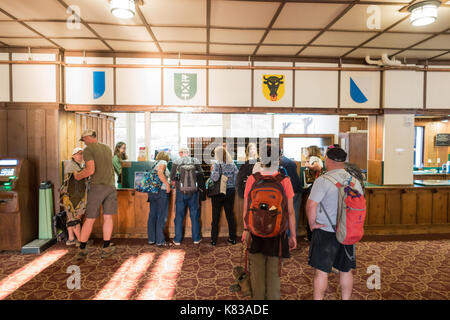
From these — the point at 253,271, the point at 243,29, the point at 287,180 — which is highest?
the point at 243,29

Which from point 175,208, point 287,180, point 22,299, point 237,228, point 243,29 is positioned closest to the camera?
point 287,180

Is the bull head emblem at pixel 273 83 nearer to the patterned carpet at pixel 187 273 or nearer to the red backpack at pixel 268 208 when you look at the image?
the patterned carpet at pixel 187 273

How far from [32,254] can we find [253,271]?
142 inches

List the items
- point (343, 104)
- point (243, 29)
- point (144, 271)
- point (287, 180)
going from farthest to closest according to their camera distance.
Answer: point (343, 104), point (243, 29), point (144, 271), point (287, 180)

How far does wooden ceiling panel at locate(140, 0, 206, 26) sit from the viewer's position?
331 centimetres

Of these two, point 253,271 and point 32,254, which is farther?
point 32,254

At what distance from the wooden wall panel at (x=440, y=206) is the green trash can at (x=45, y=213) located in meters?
7.02

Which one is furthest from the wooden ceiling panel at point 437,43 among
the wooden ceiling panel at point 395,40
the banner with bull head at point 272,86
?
the banner with bull head at point 272,86

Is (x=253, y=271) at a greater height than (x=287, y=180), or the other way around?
(x=287, y=180)

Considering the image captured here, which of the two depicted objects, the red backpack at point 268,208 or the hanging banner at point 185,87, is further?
the hanging banner at point 185,87

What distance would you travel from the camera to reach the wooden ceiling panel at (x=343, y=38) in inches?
165
